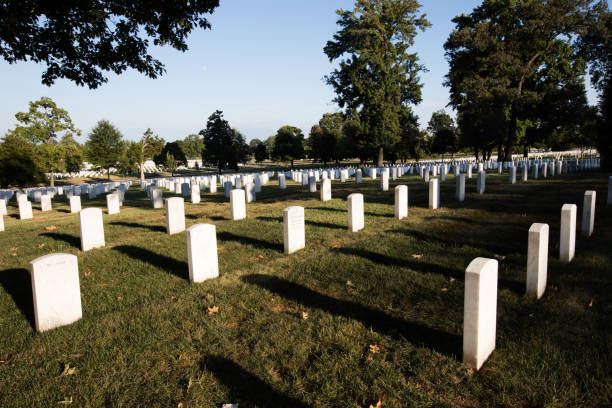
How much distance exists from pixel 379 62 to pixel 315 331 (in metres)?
39.3

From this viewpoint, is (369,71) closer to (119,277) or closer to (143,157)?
(143,157)

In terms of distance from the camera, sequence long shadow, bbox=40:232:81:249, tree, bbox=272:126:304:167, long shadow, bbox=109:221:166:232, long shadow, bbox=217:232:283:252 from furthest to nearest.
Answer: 1. tree, bbox=272:126:304:167
2. long shadow, bbox=109:221:166:232
3. long shadow, bbox=40:232:81:249
4. long shadow, bbox=217:232:283:252

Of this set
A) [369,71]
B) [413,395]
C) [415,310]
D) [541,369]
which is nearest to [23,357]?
[413,395]

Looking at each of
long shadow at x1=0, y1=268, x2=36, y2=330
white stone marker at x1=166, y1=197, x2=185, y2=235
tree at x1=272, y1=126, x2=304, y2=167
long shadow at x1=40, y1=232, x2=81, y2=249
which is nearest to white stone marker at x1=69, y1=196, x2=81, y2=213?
long shadow at x1=40, y1=232, x2=81, y2=249

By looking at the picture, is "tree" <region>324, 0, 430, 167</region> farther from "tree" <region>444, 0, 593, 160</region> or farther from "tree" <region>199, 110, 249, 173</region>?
"tree" <region>199, 110, 249, 173</region>

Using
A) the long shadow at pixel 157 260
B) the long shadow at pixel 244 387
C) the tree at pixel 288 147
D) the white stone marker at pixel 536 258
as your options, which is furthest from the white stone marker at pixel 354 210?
the tree at pixel 288 147

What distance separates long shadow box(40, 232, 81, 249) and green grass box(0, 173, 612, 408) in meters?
0.87

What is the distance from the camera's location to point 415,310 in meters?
4.34

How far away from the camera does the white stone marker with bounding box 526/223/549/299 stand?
4375 millimetres

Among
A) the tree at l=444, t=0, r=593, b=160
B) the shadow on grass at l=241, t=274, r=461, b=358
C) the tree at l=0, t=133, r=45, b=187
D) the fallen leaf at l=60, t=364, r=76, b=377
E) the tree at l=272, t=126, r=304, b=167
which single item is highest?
the tree at l=444, t=0, r=593, b=160

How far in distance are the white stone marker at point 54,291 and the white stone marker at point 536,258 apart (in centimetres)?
593

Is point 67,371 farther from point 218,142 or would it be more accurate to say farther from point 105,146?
point 105,146

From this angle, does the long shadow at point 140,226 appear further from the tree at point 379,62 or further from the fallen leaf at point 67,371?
the tree at point 379,62

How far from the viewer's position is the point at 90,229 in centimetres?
812
